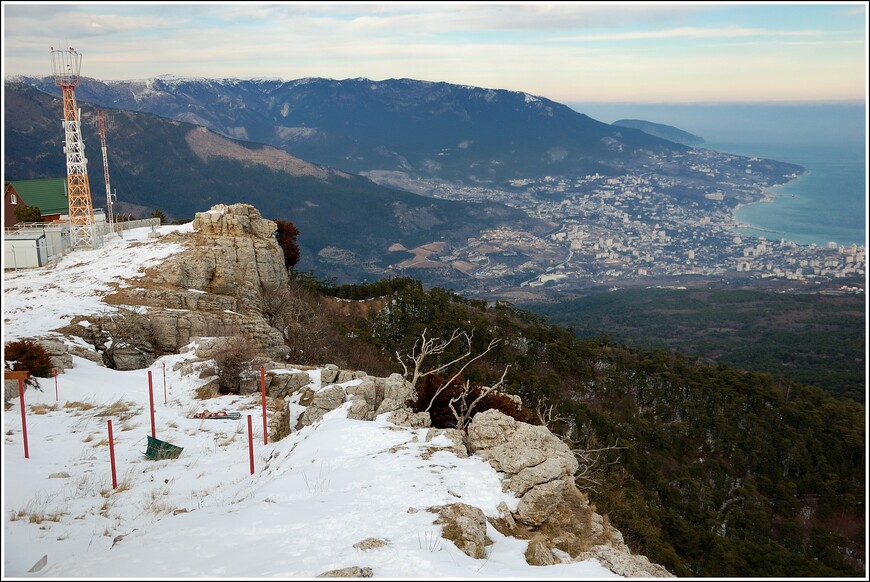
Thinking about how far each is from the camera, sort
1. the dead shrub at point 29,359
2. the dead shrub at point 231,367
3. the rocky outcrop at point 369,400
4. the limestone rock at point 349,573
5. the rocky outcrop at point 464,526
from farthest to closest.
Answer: the dead shrub at point 231,367
the dead shrub at point 29,359
the rocky outcrop at point 369,400
the rocky outcrop at point 464,526
the limestone rock at point 349,573

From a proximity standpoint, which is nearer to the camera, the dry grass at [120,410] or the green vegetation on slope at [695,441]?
the dry grass at [120,410]

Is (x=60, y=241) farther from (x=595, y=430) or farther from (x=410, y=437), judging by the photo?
(x=595, y=430)

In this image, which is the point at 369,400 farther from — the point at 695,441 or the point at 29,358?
the point at 695,441

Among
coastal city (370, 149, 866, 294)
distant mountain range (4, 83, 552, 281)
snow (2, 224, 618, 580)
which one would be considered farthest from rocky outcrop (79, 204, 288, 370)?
distant mountain range (4, 83, 552, 281)

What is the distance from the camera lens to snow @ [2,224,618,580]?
579 centimetres

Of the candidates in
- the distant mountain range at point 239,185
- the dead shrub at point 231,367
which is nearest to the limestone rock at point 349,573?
the dead shrub at point 231,367

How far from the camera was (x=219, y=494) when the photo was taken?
30.7 ft

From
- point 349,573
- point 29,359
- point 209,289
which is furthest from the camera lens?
point 209,289

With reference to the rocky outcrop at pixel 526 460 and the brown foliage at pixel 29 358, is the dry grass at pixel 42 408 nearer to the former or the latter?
the brown foliage at pixel 29 358

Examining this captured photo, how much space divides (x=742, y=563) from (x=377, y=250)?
134984 millimetres

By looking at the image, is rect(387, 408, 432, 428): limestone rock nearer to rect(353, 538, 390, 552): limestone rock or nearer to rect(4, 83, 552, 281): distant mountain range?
rect(353, 538, 390, 552): limestone rock

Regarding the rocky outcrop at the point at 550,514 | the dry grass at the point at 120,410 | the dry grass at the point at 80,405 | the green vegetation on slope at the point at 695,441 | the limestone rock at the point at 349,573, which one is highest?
the limestone rock at the point at 349,573

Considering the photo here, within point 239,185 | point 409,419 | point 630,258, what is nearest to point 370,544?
point 409,419

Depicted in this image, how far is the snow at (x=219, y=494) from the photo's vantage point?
19.0 ft
